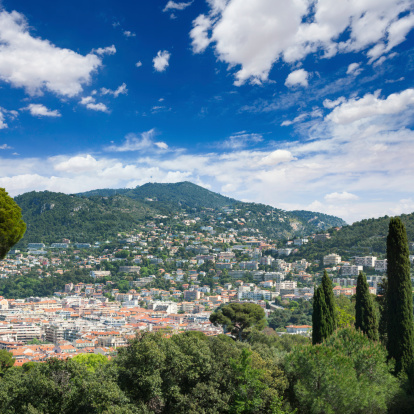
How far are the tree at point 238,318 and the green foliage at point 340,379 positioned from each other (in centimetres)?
1358

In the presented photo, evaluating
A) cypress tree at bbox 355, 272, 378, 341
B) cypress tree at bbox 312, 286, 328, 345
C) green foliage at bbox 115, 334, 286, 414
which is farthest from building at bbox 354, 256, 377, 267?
green foliage at bbox 115, 334, 286, 414

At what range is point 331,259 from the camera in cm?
8494

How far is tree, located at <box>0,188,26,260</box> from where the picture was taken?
7910 mm

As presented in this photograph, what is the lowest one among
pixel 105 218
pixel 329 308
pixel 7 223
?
pixel 329 308

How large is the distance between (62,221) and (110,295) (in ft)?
179

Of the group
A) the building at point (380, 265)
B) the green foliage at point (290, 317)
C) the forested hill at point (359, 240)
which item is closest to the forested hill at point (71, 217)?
the forested hill at point (359, 240)

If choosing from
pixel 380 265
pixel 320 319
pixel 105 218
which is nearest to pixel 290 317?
pixel 380 265

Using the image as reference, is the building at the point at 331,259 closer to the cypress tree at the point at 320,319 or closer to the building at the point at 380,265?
the building at the point at 380,265

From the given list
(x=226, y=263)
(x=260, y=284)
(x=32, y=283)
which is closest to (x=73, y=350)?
(x=32, y=283)

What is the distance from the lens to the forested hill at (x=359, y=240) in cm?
8188

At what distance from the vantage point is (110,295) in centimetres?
8175

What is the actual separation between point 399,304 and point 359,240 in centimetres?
8334

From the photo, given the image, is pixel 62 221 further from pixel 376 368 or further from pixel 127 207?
pixel 376 368

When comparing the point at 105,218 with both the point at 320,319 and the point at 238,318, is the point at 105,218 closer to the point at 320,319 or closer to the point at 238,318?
the point at 238,318
